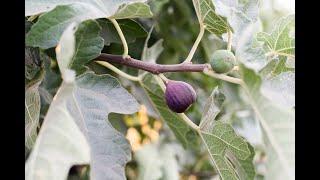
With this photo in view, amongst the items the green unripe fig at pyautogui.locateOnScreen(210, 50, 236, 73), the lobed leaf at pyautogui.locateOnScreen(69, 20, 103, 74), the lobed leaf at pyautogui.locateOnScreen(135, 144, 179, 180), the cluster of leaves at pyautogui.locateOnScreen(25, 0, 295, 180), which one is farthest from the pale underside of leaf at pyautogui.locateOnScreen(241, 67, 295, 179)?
the lobed leaf at pyautogui.locateOnScreen(135, 144, 179, 180)

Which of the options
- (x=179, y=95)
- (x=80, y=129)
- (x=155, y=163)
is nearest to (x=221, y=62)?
(x=179, y=95)

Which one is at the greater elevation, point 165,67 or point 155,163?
point 165,67

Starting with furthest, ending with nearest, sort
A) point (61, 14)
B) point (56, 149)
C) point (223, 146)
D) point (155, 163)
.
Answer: point (155, 163)
point (223, 146)
point (61, 14)
point (56, 149)

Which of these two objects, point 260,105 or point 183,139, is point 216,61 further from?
point 183,139

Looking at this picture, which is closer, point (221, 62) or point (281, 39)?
point (221, 62)

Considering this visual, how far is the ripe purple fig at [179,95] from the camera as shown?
812 millimetres

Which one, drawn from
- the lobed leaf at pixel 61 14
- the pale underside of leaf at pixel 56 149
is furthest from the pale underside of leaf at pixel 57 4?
the pale underside of leaf at pixel 56 149

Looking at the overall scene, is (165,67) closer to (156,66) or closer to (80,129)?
(156,66)

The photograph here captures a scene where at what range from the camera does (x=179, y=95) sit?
81cm

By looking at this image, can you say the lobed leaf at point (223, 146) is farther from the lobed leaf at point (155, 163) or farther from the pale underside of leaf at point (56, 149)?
the lobed leaf at point (155, 163)

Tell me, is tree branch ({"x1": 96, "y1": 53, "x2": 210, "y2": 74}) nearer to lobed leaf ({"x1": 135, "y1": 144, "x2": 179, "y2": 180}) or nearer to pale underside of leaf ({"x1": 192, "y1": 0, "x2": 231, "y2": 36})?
pale underside of leaf ({"x1": 192, "y1": 0, "x2": 231, "y2": 36})
